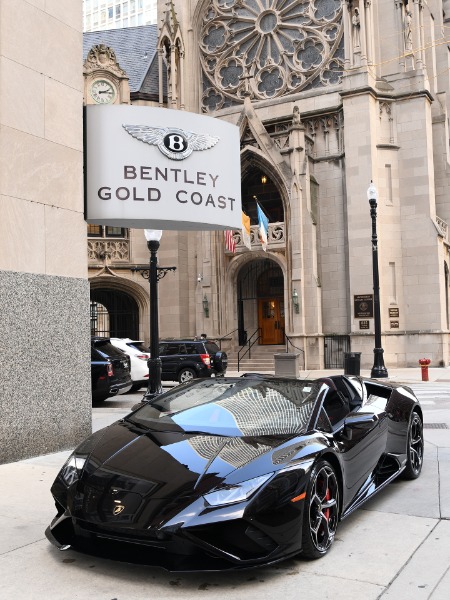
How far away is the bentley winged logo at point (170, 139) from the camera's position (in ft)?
31.7

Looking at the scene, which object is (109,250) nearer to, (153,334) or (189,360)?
(189,360)

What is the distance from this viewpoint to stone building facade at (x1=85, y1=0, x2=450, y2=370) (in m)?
26.8

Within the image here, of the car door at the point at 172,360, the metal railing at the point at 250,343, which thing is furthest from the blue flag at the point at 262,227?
the car door at the point at 172,360

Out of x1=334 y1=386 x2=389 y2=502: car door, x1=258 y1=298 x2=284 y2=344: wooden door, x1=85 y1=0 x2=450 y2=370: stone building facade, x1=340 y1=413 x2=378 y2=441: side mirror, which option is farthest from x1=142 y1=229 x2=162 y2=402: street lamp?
x1=258 y1=298 x2=284 y2=344: wooden door

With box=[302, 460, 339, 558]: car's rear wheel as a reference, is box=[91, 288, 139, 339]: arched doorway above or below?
above

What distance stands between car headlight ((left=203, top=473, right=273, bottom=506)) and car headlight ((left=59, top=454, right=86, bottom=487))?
112 centimetres

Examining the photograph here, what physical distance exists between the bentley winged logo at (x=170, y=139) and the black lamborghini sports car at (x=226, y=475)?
476 cm

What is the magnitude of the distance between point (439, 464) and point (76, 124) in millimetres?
6575

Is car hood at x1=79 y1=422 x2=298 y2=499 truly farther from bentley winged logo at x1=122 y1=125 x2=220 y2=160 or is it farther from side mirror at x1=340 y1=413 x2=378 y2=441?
bentley winged logo at x1=122 y1=125 x2=220 y2=160

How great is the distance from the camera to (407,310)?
2673 centimetres

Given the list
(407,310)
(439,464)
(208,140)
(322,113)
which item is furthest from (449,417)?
(322,113)

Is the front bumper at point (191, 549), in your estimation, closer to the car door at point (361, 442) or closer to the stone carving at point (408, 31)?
the car door at point (361, 442)

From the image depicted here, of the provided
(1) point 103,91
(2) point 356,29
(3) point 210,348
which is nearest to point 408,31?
(2) point 356,29

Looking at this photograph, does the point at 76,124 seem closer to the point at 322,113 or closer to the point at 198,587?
the point at 198,587
